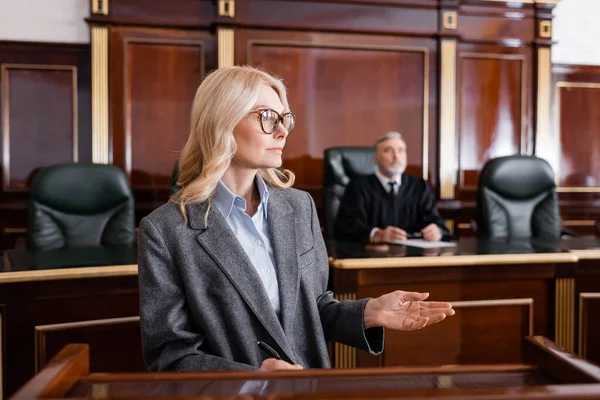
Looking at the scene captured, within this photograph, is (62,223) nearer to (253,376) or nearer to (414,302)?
(414,302)

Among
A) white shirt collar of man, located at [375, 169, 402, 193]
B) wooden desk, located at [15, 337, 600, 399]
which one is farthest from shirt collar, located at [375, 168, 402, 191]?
wooden desk, located at [15, 337, 600, 399]

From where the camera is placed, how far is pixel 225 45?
164 inches

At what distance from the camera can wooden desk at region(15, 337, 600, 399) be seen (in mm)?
684

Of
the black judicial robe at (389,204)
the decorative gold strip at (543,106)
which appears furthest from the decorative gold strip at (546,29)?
the black judicial robe at (389,204)

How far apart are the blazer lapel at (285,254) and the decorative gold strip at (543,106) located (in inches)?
159

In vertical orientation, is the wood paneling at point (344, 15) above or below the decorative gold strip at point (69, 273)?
above

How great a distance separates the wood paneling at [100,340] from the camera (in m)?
2.04

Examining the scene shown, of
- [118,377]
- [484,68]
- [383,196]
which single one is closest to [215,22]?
[383,196]

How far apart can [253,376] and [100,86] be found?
371cm

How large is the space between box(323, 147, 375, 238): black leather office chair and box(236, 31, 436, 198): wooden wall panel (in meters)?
0.63

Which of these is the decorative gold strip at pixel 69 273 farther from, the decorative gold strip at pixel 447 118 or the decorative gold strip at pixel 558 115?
the decorative gold strip at pixel 558 115

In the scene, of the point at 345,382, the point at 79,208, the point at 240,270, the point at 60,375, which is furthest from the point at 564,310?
the point at 79,208

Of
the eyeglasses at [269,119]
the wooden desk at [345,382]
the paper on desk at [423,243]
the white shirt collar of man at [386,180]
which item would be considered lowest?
the paper on desk at [423,243]

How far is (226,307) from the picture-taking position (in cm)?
128
